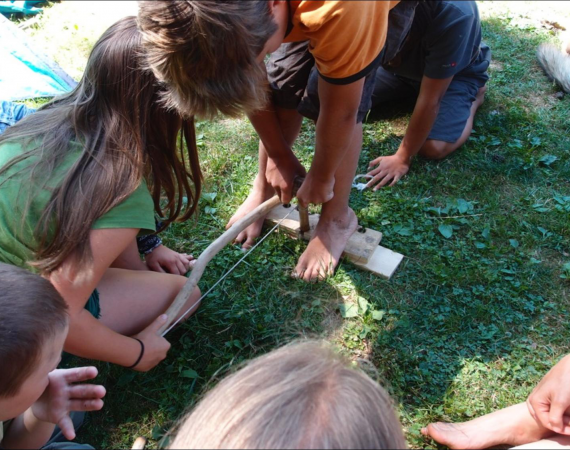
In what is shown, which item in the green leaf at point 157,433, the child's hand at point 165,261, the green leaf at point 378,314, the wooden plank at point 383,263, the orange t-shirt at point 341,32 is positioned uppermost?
the orange t-shirt at point 341,32

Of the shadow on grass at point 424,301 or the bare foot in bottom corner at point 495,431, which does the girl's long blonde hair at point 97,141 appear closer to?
the shadow on grass at point 424,301

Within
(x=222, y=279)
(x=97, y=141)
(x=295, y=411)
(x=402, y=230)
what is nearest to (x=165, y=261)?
(x=222, y=279)

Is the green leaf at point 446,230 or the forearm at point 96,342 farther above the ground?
the forearm at point 96,342

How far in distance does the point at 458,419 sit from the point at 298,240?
3.23ft

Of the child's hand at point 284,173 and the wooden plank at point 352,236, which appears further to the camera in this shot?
the wooden plank at point 352,236

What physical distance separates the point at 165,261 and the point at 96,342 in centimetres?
62

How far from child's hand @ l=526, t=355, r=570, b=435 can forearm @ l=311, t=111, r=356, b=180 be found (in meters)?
0.96

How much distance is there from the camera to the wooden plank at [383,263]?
80.0 inches

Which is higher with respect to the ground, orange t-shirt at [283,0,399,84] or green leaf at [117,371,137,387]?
orange t-shirt at [283,0,399,84]

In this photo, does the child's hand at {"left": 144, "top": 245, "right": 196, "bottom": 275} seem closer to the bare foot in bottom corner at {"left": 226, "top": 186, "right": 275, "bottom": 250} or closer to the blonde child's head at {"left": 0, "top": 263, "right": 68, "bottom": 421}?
the bare foot in bottom corner at {"left": 226, "top": 186, "right": 275, "bottom": 250}

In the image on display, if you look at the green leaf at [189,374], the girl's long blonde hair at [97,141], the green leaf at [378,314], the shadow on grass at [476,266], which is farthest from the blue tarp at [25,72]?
the green leaf at [378,314]

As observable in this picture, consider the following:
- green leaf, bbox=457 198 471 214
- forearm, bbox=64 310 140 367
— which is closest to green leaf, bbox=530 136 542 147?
green leaf, bbox=457 198 471 214

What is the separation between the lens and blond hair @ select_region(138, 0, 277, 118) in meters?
1.13

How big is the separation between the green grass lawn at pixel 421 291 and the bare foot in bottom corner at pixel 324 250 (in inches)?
2.3
